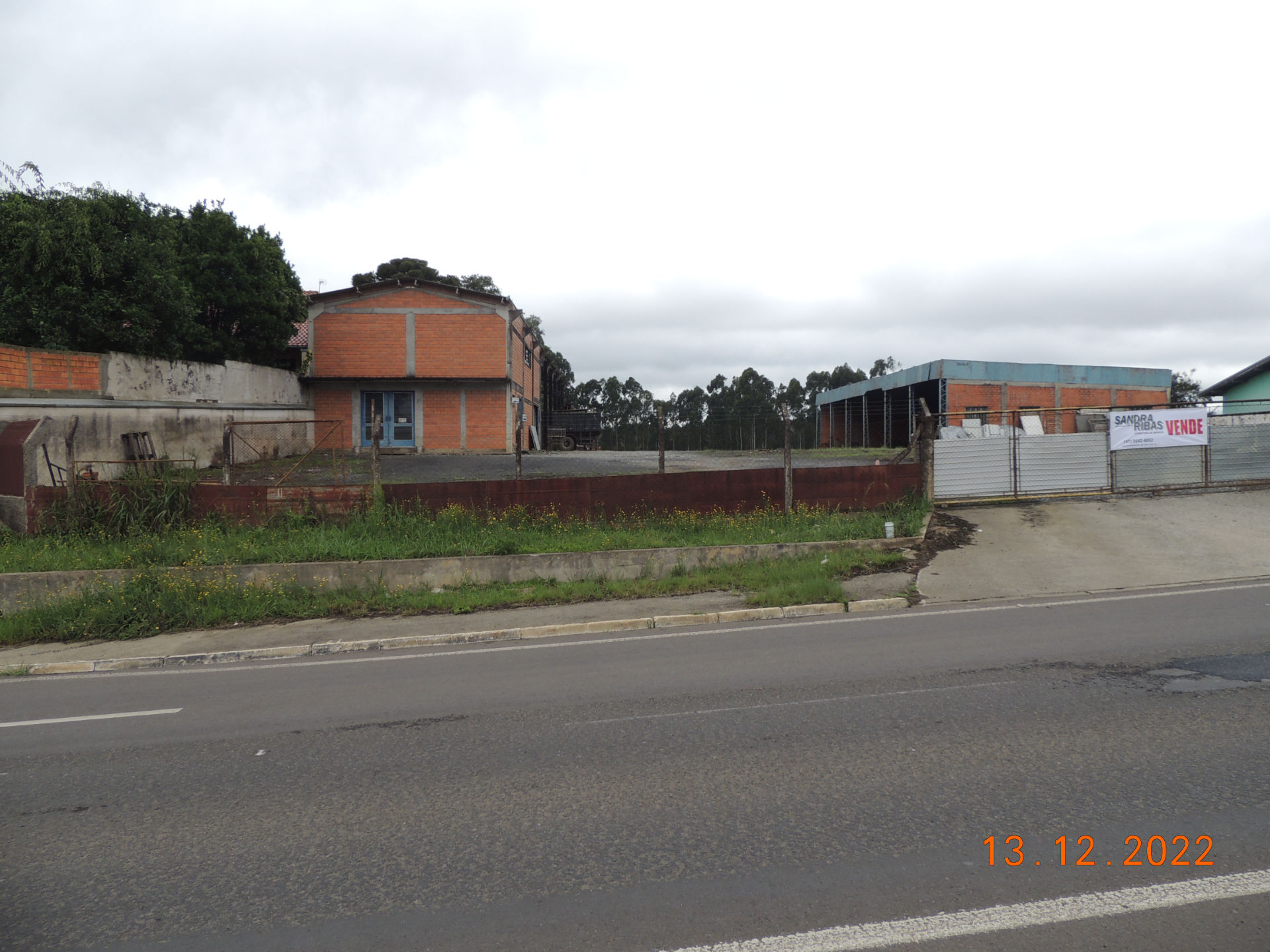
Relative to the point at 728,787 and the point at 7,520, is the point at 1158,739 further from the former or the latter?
the point at 7,520

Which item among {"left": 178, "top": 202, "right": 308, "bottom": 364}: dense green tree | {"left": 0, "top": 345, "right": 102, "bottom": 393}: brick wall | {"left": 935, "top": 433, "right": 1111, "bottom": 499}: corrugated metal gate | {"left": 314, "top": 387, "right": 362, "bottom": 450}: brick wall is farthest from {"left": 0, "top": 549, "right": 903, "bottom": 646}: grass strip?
{"left": 314, "top": 387, "right": 362, "bottom": 450}: brick wall

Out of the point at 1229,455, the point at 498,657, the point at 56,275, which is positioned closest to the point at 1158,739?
the point at 498,657

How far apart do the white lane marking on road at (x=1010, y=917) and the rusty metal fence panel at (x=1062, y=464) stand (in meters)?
14.2

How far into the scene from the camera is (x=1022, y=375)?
1366 inches

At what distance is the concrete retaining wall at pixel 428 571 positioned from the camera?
11695mm

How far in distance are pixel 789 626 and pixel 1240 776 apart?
509 cm

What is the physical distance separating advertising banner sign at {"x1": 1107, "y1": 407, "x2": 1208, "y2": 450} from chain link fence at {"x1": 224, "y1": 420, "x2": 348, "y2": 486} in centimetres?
1583

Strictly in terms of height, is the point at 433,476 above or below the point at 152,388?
below

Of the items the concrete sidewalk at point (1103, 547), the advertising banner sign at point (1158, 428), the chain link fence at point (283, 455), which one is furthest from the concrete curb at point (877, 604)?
the advertising banner sign at point (1158, 428)

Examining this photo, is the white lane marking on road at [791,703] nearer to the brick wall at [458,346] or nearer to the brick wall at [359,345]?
the brick wall at [458,346]

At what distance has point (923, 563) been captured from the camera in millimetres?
12469

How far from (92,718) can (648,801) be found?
523 centimetres

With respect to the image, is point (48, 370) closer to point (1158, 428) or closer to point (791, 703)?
point (791, 703)

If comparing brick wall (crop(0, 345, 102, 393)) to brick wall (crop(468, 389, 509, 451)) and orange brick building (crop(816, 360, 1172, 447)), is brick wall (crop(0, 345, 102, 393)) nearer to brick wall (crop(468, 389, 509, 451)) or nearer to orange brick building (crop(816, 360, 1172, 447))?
brick wall (crop(468, 389, 509, 451))
